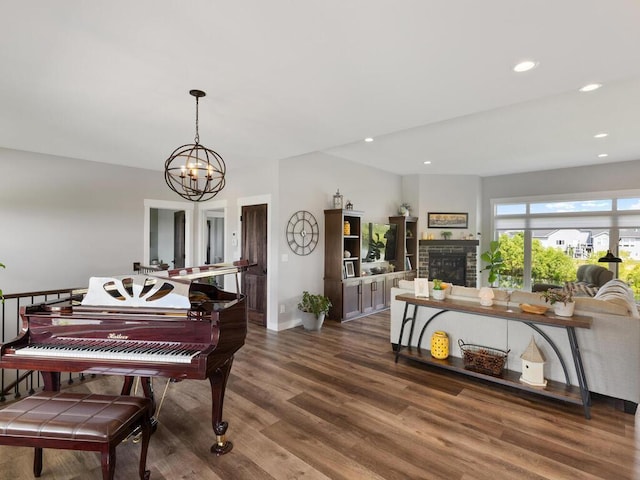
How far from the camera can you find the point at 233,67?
2.40 meters

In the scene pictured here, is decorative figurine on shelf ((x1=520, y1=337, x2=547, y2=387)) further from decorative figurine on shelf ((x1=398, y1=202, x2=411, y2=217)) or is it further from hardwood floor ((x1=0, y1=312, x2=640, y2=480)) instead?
decorative figurine on shelf ((x1=398, y1=202, x2=411, y2=217))

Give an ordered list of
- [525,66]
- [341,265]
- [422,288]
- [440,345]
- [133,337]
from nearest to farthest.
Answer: [133,337] → [525,66] → [440,345] → [422,288] → [341,265]

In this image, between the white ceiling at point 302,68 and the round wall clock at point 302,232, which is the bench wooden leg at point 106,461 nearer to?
the white ceiling at point 302,68

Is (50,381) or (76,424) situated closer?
(76,424)

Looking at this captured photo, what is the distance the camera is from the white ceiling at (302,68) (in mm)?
1830

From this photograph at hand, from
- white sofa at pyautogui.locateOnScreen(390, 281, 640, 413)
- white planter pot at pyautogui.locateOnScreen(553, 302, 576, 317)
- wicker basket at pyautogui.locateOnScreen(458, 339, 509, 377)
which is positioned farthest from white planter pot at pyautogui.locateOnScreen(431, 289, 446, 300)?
white planter pot at pyautogui.locateOnScreen(553, 302, 576, 317)

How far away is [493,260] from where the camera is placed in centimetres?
735

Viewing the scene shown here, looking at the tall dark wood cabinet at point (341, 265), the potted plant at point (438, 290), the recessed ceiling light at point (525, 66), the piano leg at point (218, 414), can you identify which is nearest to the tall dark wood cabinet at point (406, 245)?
the tall dark wood cabinet at point (341, 265)

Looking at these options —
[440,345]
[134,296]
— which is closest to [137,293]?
[134,296]

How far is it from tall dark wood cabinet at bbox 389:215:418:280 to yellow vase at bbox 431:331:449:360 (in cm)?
342

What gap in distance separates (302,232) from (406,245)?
3.05 m

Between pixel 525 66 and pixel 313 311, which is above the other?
pixel 525 66

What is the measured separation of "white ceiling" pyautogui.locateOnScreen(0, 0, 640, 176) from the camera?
1830 millimetres

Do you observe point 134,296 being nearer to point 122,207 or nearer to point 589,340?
point 589,340
